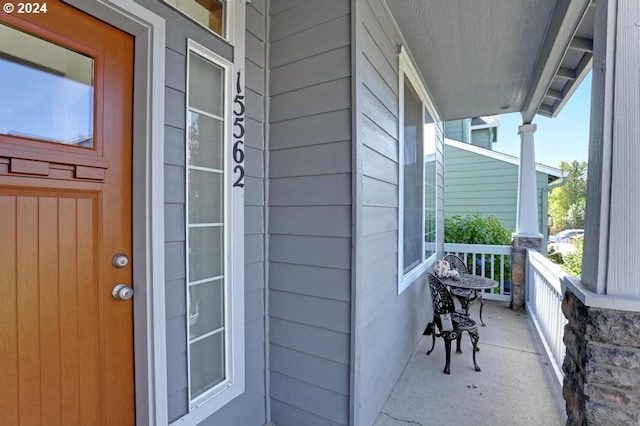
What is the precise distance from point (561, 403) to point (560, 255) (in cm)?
431

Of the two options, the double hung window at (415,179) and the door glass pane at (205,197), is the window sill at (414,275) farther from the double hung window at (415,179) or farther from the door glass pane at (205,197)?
the door glass pane at (205,197)

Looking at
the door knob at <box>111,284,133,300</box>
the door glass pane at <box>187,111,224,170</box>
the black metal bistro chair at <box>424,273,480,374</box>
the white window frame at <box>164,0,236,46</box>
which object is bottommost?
the black metal bistro chair at <box>424,273,480,374</box>

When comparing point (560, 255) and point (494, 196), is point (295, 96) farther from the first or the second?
point (494, 196)

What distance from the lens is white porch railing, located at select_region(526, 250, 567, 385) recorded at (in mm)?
2488

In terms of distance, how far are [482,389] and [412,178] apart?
1876mm

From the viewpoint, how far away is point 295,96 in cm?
192

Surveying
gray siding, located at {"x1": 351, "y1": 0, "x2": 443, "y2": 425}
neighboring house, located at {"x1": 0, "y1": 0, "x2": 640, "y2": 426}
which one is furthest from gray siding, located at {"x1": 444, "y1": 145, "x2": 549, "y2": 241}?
gray siding, located at {"x1": 351, "y1": 0, "x2": 443, "y2": 425}

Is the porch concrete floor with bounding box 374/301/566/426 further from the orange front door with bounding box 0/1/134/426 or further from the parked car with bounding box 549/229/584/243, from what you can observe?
the parked car with bounding box 549/229/584/243

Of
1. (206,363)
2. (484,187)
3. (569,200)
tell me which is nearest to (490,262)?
(484,187)

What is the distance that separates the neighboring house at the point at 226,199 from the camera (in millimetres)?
1116

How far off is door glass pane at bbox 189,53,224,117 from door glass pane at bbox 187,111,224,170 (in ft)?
0.18

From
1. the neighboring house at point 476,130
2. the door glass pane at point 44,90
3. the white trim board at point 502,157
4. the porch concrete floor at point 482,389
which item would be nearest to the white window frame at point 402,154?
the porch concrete floor at point 482,389

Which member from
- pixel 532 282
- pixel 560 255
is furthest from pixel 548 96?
pixel 560 255

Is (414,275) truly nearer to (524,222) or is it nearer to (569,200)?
(524,222)
